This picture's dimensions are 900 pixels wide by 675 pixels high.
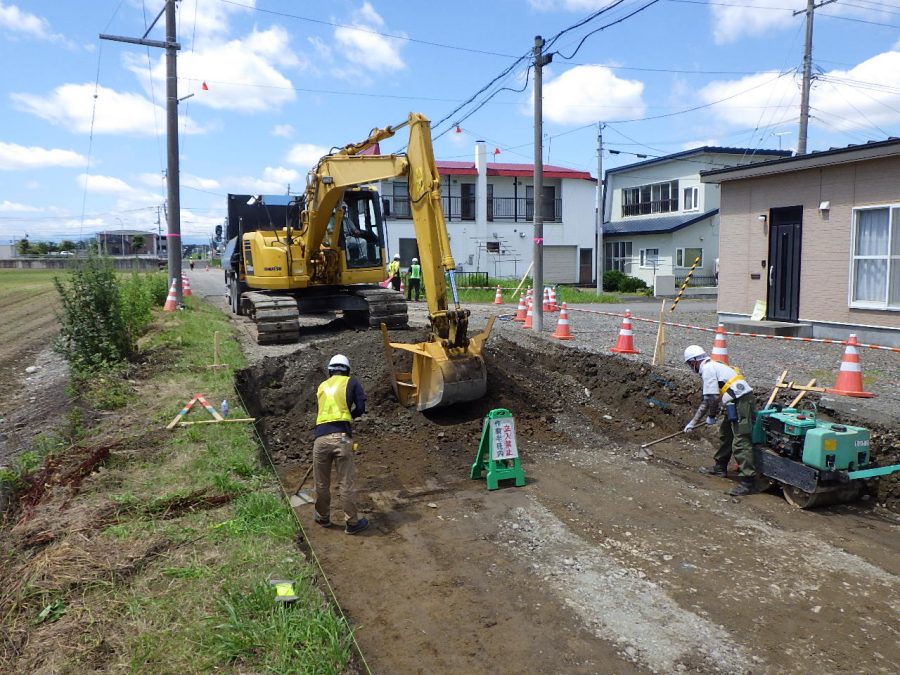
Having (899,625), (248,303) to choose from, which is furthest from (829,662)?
(248,303)

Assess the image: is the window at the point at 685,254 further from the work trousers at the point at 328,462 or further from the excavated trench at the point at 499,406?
the work trousers at the point at 328,462

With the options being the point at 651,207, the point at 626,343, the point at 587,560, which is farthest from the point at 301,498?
the point at 651,207

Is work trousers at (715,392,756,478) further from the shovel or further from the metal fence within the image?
the metal fence

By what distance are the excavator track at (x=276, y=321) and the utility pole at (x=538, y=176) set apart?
5.34 meters

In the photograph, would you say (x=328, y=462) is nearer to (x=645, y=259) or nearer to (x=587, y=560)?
(x=587, y=560)

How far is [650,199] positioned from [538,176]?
27172mm

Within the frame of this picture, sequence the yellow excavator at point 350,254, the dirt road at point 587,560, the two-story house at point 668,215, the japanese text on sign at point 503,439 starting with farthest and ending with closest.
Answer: the two-story house at point 668,215 < the yellow excavator at point 350,254 < the japanese text on sign at point 503,439 < the dirt road at point 587,560

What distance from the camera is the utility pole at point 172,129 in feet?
58.9

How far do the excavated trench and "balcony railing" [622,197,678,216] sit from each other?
29.4 m

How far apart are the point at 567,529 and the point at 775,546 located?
5.36 feet

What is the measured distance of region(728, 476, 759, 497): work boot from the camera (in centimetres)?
668

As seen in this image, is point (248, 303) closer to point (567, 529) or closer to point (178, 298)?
point (178, 298)

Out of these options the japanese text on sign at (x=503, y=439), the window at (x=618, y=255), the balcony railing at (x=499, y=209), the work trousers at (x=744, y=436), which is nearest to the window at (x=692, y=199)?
the window at (x=618, y=255)

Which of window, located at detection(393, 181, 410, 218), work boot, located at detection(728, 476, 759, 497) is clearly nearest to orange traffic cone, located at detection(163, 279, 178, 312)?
work boot, located at detection(728, 476, 759, 497)
